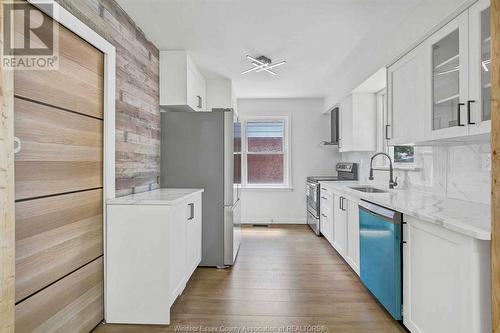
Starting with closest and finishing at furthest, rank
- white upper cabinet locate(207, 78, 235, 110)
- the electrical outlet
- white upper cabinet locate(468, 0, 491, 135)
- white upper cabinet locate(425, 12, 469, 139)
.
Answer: white upper cabinet locate(468, 0, 491, 135)
white upper cabinet locate(425, 12, 469, 139)
the electrical outlet
white upper cabinet locate(207, 78, 235, 110)

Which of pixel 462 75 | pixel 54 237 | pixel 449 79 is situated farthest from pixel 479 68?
pixel 54 237

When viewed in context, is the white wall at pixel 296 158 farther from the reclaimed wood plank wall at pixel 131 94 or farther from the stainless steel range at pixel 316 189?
the reclaimed wood plank wall at pixel 131 94

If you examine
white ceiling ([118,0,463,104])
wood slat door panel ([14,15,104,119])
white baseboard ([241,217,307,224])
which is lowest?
white baseboard ([241,217,307,224])

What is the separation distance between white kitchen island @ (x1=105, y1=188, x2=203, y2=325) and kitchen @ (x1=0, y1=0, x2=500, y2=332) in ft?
0.03

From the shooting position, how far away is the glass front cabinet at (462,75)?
1.68 meters

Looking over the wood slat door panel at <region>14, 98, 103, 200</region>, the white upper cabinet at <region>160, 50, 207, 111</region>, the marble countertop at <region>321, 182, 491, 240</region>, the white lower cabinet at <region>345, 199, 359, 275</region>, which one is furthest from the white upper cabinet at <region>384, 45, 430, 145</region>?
the wood slat door panel at <region>14, 98, 103, 200</region>

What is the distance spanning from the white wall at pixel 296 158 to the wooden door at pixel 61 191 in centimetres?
384

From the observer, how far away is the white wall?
5832 millimetres

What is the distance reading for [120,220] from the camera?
220 centimetres

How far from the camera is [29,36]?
155 cm

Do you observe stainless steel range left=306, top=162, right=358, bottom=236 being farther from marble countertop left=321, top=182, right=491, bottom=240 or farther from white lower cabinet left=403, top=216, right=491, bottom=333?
white lower cabinet left=403, top=216, right=491, bottom=333

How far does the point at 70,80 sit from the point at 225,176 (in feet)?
6.07

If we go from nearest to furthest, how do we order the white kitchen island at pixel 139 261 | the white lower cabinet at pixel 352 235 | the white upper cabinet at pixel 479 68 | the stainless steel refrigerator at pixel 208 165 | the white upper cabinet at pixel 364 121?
1. the white upper cabinet at pixel 479 68
2. the white kitchen island at pixel 139 261
3. the white lower cabinet at pixel 352 235
4. the stainless steel refrigerator at pixel 208 165
5. the white upper cabinet at pixel 364 121

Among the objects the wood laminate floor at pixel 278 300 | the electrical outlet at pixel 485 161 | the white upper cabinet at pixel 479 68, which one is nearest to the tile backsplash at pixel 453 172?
the electrical outlet at pixel 485 161
